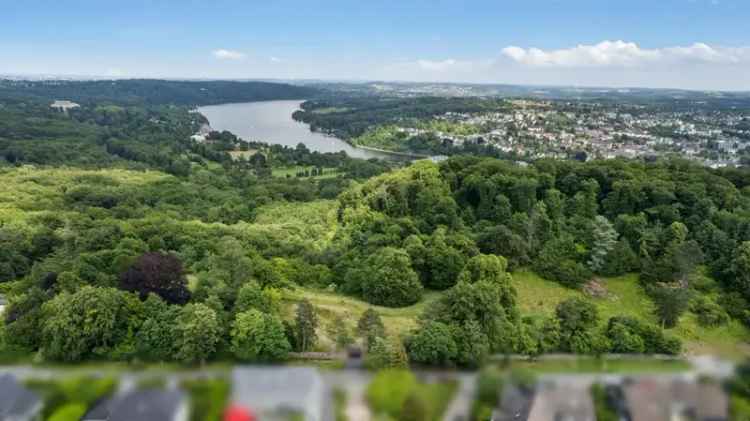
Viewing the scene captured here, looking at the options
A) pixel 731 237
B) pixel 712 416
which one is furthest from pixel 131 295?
pixel 731 237

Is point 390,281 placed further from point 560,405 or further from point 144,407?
point 144,407

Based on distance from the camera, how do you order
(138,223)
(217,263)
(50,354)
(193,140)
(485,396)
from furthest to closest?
(193,140) < (138,223) < (217,263) < (50,354) < (485,396)

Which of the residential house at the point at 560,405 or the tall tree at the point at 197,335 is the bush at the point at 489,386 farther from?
the tall tree at the point at 197,335

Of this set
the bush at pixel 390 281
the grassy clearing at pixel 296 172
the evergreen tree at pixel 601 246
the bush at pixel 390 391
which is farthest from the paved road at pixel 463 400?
the grassy clearing at pixel 296 172

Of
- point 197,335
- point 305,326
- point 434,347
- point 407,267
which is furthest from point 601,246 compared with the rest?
point 197,335

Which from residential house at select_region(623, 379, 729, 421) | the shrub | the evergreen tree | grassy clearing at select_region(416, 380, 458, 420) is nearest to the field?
the shrub

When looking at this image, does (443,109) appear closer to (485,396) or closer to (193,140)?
(193,140)
